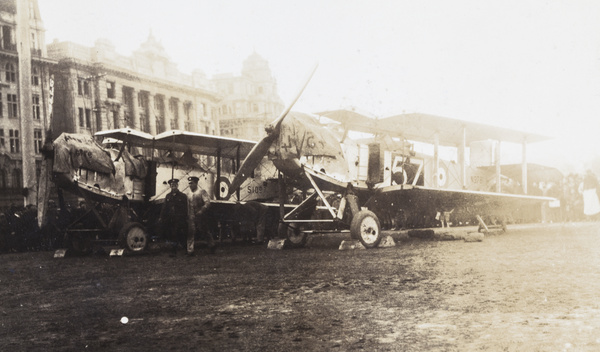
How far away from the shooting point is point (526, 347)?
2547mm

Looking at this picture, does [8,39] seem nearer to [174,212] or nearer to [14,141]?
[14,141]

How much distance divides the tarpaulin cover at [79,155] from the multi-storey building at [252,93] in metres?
3.52

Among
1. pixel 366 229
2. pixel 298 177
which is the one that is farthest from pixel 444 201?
pixel 298 177

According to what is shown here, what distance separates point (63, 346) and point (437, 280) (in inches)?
135

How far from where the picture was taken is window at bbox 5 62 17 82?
107 ft

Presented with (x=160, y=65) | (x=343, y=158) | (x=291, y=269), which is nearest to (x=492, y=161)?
(x=343, y=158)

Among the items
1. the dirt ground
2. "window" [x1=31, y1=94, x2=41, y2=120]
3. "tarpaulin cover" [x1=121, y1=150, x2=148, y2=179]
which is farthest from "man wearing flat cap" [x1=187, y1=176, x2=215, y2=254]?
"window" [x1=31, y1=94, x2=41, y2=120]

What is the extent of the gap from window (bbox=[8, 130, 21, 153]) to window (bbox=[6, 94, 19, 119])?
132 cm

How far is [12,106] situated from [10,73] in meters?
2.30

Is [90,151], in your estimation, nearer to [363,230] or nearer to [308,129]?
[308,129]

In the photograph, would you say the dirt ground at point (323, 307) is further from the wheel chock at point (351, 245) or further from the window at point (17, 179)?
the window at point (17, 179)

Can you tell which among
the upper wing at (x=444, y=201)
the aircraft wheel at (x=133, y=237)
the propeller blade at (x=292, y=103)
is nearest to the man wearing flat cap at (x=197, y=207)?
the aircraft wheel at (x=133, y=237)

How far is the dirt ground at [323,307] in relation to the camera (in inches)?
112

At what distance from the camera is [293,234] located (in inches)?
435
